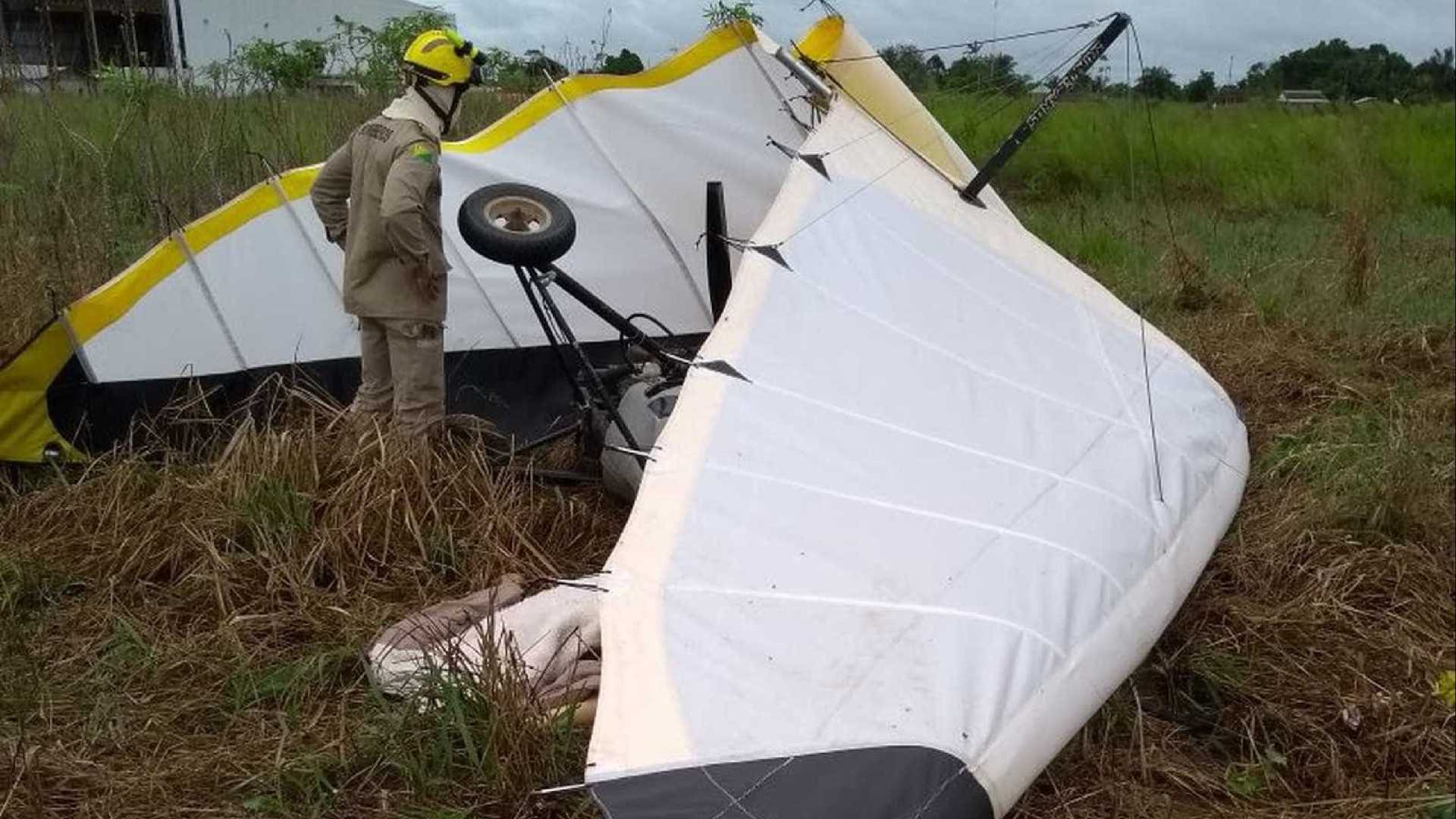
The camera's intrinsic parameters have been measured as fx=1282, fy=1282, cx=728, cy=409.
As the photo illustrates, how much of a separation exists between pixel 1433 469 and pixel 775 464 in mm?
1598

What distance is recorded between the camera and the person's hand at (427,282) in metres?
4.07

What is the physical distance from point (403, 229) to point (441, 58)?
0.54 metres

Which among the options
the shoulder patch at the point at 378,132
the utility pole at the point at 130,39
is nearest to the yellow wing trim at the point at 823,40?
the shoulder patch at the point at 378,132

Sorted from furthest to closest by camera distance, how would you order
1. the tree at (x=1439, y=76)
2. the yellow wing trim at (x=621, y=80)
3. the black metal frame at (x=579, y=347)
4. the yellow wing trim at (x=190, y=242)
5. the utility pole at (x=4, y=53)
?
the utility pole at (x=4, y=53), the yellow wing trim at (x=621, y=80), the yellow wing trim at (x=190, y=242), the black metal frame at (x=579, y=347), the tree at (x=1439, y=76)

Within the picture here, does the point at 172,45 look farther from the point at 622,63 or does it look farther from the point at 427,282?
the point at 427,282

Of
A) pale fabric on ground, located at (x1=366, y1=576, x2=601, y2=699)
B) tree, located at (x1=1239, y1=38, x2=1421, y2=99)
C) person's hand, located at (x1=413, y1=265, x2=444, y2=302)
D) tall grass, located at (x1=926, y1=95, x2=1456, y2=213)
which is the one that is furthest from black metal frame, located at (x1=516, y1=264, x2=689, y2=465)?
tall grass, located at (x1=926, y1=95, x2=1456, y2=213)

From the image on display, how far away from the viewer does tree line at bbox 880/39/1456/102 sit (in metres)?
1.30

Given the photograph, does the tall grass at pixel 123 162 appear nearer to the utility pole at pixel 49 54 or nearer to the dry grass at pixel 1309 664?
the utility pole at pixel 49 54

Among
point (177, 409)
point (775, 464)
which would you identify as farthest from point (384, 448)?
point (775, 464)

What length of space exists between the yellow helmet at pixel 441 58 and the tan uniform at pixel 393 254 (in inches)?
6.3

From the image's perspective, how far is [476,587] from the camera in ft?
11.7

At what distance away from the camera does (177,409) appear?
437cm

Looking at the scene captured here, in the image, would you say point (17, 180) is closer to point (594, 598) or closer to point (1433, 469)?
point (594, 598)

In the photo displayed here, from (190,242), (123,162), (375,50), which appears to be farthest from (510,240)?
(375,50)
